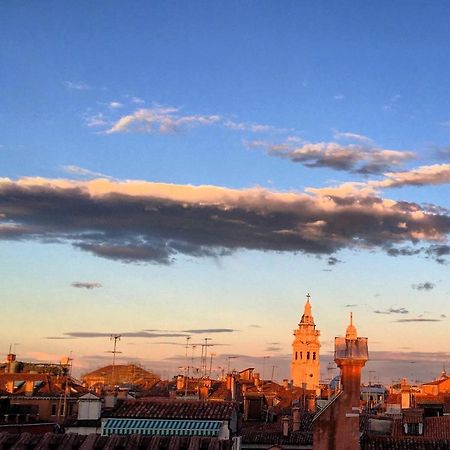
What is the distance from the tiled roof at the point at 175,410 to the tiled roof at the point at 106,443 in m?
16.0

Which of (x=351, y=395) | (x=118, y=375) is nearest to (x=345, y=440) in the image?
(x=351, y=395)

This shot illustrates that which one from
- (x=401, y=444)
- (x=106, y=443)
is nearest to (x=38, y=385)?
(x=401, y=444)

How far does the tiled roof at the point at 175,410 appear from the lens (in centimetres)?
4084

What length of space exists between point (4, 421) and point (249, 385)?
2265 inches

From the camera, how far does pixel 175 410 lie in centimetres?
4159

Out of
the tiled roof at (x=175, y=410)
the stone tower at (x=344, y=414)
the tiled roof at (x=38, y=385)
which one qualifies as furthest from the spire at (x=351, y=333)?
the tiled roof at (x=38, y=385)

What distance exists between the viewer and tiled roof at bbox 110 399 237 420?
40844 millimetres

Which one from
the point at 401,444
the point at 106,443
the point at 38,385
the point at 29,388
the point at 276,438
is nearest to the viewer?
the point at 106,443

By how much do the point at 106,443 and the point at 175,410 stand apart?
17206 mm

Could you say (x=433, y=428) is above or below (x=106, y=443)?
below

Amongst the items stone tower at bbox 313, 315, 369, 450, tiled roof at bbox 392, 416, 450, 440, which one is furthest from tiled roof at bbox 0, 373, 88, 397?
stone tower at bbox 313, 315, 369, 450

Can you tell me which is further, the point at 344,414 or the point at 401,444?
the point at 401,444

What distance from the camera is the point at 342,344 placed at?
2994 centimetres

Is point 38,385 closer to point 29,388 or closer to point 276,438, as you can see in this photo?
point 29,388
